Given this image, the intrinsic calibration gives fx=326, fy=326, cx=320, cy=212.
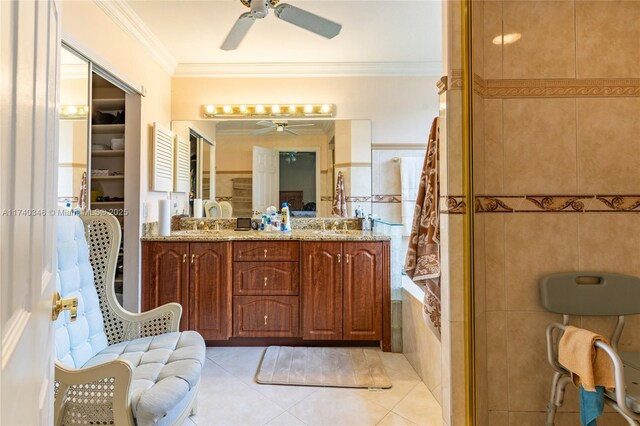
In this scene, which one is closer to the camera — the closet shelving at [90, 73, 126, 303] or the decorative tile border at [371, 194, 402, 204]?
the closet shelving at [90, 73, 126, 303]

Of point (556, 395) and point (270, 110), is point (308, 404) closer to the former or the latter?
point (556, 395)

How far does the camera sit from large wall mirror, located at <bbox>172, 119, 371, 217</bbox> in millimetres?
3184

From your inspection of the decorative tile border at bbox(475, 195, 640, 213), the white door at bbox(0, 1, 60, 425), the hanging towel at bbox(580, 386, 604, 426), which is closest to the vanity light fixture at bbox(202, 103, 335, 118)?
the decorative tile border at bbox(475, 195, 640, 213)

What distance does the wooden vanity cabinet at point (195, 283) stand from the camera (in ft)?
8.52

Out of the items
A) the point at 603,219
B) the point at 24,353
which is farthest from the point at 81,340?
the point at 603,219

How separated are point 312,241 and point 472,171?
1.54 meters

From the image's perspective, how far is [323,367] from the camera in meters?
2.34

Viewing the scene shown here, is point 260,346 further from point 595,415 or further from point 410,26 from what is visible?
point 410,26

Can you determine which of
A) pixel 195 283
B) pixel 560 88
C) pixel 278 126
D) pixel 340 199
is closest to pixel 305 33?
pixel 278 126

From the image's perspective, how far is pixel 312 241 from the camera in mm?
2629

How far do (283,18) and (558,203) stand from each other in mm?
1738

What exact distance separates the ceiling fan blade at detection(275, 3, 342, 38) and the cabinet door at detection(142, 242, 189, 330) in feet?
5.92

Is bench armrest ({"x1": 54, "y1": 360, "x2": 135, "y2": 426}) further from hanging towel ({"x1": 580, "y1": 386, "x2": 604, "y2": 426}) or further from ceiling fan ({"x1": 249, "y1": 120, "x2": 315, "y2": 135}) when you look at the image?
ceiling fan ({"x1": 249, "y1": 120, "x2": 315, "y2": 135})

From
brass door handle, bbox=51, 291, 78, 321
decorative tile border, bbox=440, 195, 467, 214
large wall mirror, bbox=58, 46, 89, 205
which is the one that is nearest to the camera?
brass door handle, bbox=51, 291, 78, 321
